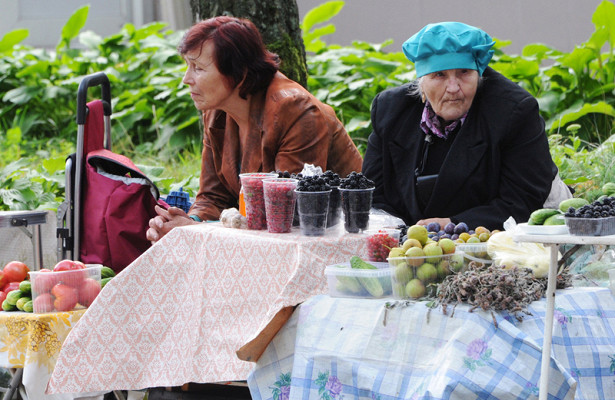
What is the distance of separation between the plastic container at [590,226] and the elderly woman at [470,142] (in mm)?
1362

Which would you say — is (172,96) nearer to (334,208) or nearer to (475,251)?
(334,208)

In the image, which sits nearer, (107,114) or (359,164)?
(359,164)

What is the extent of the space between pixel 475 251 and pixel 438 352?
425 mm

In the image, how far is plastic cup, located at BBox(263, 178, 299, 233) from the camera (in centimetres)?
316

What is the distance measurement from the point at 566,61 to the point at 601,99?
0.44 metres

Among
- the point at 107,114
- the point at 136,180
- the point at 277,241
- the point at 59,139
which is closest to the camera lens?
the point at 277,241

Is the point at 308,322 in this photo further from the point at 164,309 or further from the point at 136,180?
A: the point at 136,180

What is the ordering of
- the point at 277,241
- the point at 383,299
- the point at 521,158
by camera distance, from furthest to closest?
1. the point at 521,158
2. the point at 277,241
3. the point at 383,299

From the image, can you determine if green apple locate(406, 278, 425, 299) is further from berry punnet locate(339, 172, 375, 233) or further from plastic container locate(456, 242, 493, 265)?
berry punnet locate(339, 172, 375, 233)

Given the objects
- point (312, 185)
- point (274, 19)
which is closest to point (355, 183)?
point (312, 185)

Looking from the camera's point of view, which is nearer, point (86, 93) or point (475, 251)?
point (475, 251)

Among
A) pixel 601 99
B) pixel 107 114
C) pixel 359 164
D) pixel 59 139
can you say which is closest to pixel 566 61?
pixel 601 99

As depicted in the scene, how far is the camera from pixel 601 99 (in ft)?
23.2

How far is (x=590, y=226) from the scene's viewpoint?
2213mm
